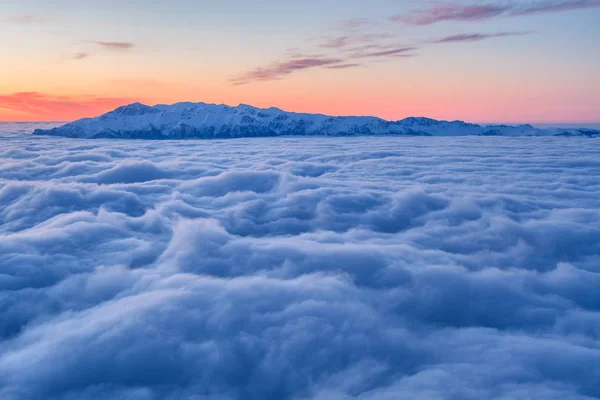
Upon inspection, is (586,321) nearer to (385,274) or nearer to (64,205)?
(385,274)

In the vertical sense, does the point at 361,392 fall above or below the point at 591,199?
below

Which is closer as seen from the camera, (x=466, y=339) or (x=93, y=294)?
(x=466, y=339)

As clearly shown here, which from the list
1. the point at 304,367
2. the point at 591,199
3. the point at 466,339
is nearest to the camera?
the point at 304,367

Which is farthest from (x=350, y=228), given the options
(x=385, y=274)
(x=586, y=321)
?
(x=586, y=321)

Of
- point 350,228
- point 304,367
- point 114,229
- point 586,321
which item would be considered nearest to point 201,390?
point 304,367

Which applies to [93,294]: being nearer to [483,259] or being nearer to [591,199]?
[483,259]

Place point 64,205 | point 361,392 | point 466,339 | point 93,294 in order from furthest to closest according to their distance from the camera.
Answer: point 64,205 < point 93,294 < point 466,339 < point 361,392
